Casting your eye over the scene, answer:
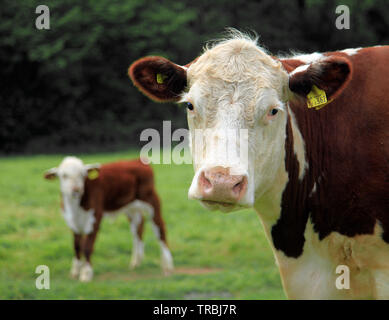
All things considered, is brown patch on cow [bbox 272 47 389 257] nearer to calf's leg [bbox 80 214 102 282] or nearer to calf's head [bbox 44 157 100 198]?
calf's leg [bbox 80 214 102 282]


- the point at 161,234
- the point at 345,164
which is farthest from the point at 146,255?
the point at 345,164

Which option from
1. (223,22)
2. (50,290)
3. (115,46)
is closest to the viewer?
(50,290)

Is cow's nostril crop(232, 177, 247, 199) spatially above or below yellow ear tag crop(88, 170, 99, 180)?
below

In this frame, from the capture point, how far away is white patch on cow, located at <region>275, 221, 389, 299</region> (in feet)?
11.4

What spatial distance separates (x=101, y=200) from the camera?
8.98 meters

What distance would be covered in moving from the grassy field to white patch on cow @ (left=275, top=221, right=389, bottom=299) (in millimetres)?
2793

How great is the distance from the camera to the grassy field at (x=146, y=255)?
270 inches

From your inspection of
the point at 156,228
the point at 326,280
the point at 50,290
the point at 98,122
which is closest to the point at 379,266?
the point at 326,280

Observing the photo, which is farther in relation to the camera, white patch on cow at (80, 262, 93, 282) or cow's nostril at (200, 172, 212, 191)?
white patch on cow at (80, 262, 93, 282)

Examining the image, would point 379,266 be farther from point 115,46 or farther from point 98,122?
point 115,46

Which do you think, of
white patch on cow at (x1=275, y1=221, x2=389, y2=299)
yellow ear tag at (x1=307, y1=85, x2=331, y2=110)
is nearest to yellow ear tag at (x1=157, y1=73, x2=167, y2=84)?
yellow ear tag at (x1=307, y1=85, x2=331, y2=110)

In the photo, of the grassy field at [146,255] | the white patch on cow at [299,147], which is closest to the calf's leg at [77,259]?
the grassy field at [146,255]
